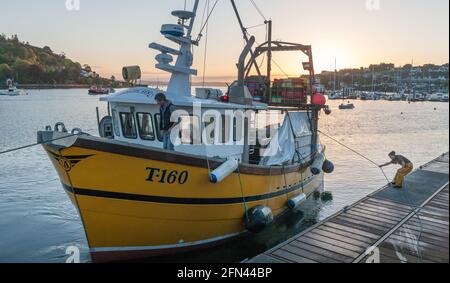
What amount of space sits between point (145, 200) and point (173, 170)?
36.0 inches

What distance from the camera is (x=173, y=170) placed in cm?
899

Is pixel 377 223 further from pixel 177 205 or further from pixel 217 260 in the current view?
pixel 177 205

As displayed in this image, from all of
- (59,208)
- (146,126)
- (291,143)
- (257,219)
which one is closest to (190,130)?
(146,126)

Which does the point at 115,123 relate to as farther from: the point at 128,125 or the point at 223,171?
the point at 223,171

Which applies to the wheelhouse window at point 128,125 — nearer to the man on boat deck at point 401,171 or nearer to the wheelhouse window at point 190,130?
the wheelhouse window at point 190,130

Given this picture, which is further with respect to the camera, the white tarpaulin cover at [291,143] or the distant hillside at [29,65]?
the distant hillside at [29,65]

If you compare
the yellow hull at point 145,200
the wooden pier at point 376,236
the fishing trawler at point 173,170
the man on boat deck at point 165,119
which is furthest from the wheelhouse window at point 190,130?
the wooden pier at point 376,236

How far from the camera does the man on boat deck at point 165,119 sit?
369 inches

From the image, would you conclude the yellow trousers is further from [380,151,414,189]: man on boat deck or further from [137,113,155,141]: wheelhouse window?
[137,113,155,141]: wheelhouse window

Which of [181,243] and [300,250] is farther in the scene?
[181,243]

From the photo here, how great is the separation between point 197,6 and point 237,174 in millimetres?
5225

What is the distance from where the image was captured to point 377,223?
34.1 ft

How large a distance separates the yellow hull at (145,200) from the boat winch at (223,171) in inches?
13.5

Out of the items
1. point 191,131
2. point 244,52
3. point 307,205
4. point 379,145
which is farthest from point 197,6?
point 379,145
